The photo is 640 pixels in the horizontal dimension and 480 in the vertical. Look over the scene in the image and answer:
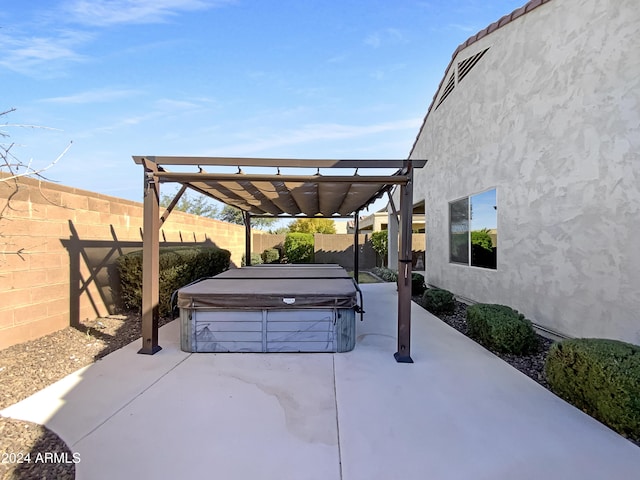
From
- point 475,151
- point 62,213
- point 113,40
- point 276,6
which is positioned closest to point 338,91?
point 276,6

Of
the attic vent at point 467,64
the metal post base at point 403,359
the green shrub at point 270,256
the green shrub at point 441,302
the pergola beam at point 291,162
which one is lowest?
the metal post base at point 403,359

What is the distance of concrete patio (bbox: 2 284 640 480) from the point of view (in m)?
2.09

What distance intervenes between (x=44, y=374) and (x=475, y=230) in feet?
22.9

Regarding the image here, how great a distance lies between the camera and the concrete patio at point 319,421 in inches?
82.2

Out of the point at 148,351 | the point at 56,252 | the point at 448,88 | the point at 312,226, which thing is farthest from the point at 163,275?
the point at 312,226

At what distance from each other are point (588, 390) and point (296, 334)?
9.85 ft

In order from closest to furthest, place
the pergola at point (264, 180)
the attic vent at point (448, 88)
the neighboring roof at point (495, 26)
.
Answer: the pergola at point (264, 180)
the neighboring roof at point (495, 26)
the attic vent at point (448, 88)

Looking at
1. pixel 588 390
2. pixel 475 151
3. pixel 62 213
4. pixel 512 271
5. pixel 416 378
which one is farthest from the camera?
pixel 475 151

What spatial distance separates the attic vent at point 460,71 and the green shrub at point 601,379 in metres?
5.57

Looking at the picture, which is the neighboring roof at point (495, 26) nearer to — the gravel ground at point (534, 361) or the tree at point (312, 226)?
the gravel ground at point (534, 361)

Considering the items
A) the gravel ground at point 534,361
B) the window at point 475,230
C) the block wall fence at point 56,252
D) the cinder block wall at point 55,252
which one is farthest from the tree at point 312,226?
the gravel ground at point 534,361

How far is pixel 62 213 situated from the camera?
469 cm

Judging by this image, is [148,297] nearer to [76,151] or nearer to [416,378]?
[76,151]

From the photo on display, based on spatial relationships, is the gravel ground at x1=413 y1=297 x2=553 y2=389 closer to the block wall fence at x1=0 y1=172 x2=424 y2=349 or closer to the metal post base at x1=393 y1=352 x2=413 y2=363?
the metal post base at x1=393 y1=352 x2=413 y2=363
